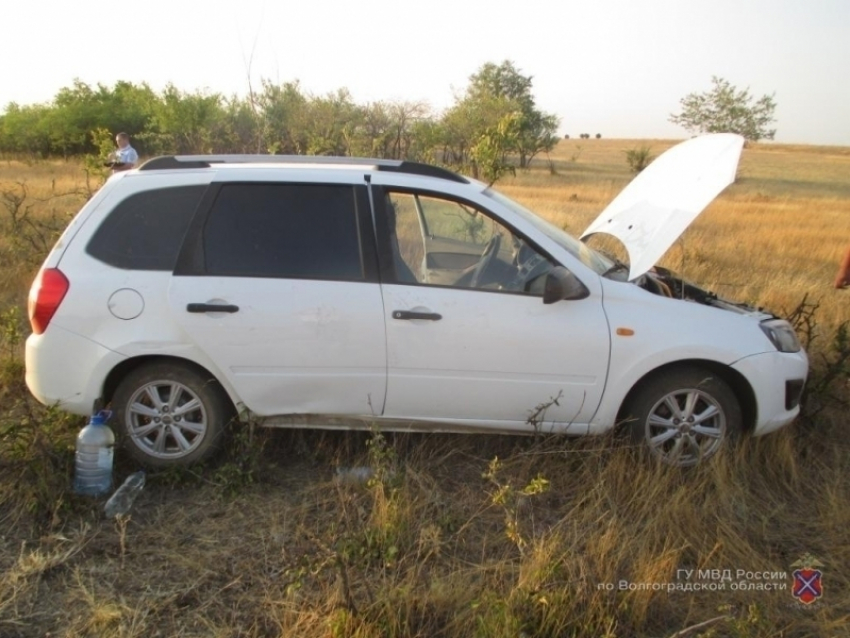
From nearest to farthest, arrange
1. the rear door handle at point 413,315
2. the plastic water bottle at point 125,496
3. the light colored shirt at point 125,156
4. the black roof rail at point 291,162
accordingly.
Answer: the plastic water bottle at point 125,496, the rear door handle at point 413,315, the black roof rail at point 291,162, the light colored shirt at point 125,156

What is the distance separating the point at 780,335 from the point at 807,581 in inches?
55.7

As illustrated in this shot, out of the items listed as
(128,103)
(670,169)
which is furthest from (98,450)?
(128,103)

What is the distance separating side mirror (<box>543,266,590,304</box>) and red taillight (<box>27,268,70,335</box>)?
2.57 m

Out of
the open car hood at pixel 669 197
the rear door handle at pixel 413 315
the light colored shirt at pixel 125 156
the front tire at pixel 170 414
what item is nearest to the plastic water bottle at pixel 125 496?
the front tire at pixel 170 414

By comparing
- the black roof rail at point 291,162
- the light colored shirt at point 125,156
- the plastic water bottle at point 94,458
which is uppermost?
the light colored shirt at point 125,156

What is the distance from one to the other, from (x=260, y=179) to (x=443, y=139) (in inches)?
1037

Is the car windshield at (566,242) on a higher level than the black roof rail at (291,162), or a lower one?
lower

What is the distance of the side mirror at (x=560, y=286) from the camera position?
369 centimetres

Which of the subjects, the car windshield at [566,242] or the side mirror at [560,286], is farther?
the car windshield at [566,242]

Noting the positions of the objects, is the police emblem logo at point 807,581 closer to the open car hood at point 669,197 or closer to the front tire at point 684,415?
the front tire at point 684,415

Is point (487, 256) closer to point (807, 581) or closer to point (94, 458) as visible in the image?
point (807, 581)

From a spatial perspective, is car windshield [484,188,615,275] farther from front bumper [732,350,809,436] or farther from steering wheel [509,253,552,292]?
front bumper [732,350,809,436]

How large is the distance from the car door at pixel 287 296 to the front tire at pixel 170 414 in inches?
Answer: 7.2

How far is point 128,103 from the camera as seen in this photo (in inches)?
1747
